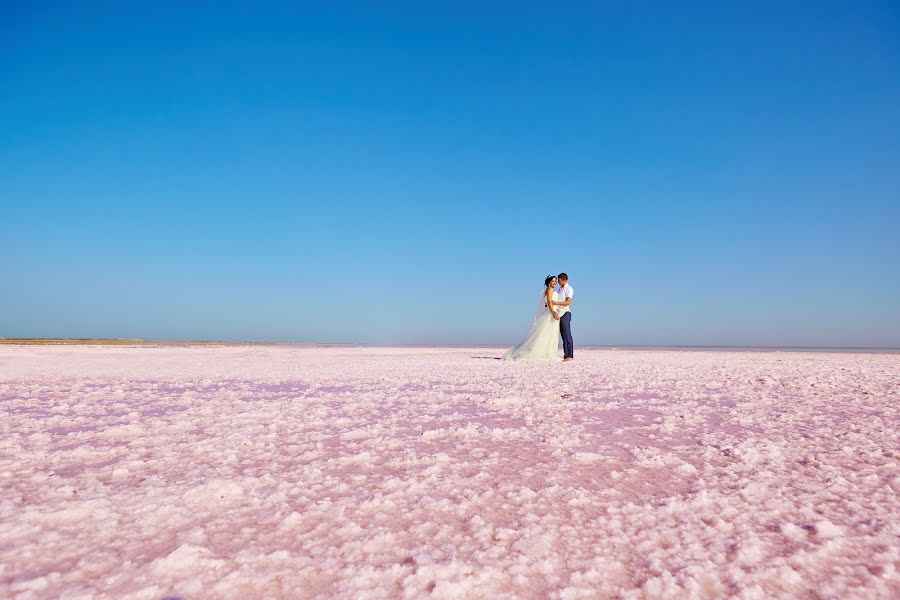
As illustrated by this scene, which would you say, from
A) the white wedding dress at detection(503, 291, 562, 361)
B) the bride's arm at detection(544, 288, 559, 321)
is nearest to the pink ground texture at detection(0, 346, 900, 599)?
the white wedding dress at detection(503, 291, 562, 361)

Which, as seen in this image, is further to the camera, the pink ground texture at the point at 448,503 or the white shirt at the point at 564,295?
the white shirt at the point at 564,295

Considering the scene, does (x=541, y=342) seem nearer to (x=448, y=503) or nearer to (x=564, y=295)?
(x=564, y=295)

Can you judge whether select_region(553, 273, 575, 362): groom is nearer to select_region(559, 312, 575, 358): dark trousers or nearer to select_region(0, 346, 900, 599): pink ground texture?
select_region(559, 312, 575, 358): dark trousers

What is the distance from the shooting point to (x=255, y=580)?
1289 mm

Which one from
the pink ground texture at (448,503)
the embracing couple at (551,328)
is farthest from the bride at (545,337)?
the pink ground texture at (448,503)

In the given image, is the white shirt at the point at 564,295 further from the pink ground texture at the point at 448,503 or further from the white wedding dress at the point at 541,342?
the pink ground texture at the point at 448,503

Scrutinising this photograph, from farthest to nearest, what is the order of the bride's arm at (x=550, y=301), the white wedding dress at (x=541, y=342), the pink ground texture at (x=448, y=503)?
1. the bride's arm at (x=550, y=301)
2. the white wedding dress at (x=541, y=342)
3. the pink ground texture at (x=448, y=503)

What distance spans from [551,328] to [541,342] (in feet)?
1.39

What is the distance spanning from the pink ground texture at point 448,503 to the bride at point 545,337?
7.96 m

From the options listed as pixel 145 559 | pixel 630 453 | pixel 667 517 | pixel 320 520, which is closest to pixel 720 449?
pixel 630 453

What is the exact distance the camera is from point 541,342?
11.8 meters

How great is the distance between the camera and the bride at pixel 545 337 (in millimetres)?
11680

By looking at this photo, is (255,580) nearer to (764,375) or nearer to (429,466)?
(429,466)

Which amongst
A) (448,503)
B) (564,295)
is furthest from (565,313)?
(448,503)
